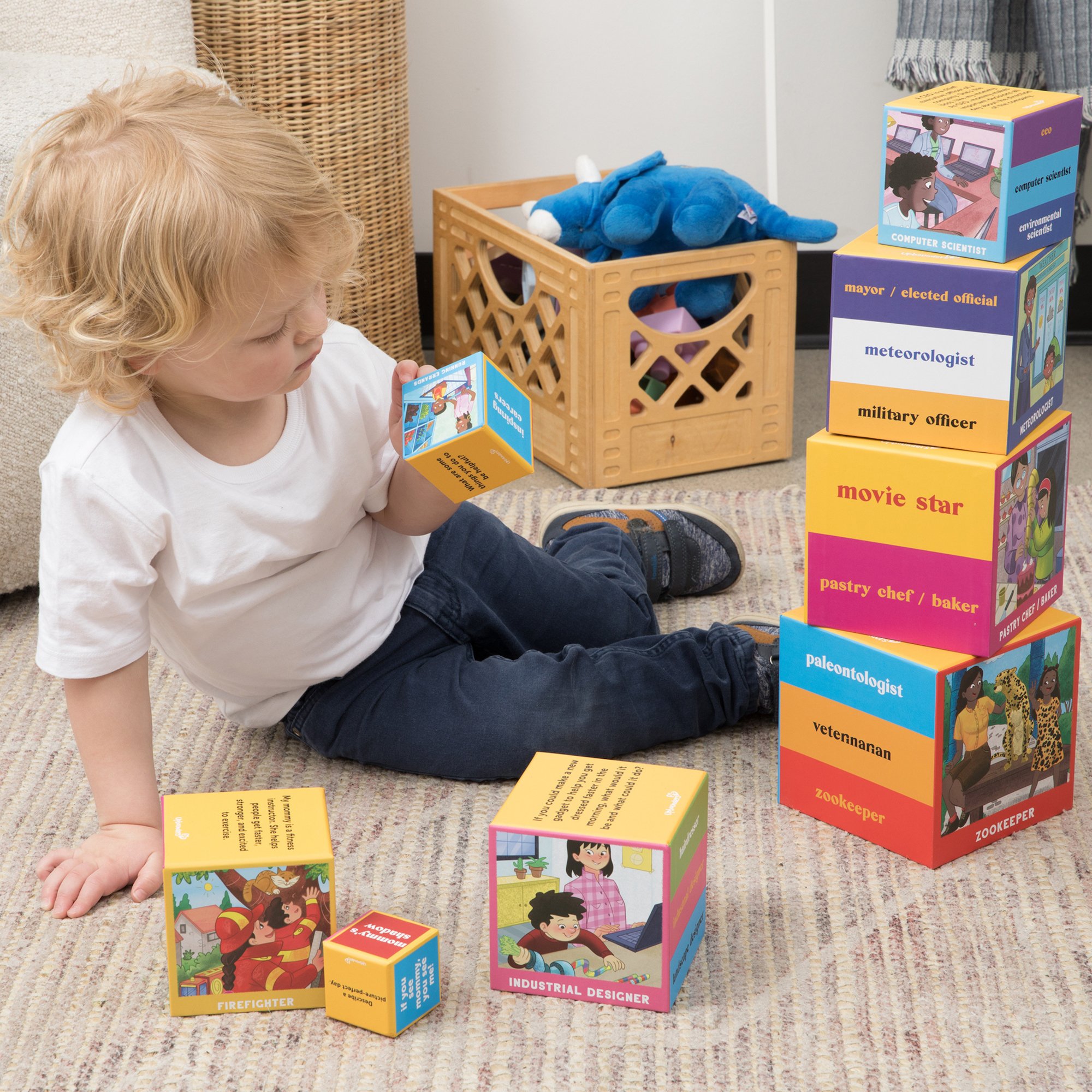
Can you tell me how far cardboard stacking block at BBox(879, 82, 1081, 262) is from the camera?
2.70 feet

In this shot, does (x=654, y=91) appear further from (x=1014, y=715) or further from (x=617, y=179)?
(x=1014, y=715)

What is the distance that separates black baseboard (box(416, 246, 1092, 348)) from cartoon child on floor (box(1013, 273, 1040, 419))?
1162mm

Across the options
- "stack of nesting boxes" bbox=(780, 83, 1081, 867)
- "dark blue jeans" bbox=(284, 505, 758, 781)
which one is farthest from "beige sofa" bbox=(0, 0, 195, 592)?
"stack of nesting boxes" bbox=(780, 83, 1081, 867)

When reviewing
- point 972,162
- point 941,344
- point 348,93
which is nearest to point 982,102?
point 972,162

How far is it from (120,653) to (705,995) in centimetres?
44

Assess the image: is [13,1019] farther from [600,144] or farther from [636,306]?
[600,144]

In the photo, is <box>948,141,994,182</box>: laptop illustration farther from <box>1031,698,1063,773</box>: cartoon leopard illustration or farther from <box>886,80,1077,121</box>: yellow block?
<box>1031,698,1063,773</box>: cartoon leopard illustration

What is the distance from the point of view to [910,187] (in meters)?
0.86

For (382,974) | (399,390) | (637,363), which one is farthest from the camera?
(637,363)

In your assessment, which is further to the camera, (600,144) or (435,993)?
(600,144)

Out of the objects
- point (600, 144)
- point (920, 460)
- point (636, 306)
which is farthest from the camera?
point (600, 144)

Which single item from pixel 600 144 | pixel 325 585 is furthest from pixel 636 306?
pixel 325 585

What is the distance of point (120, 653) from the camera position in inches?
35.7

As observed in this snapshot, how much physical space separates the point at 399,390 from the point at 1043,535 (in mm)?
467
